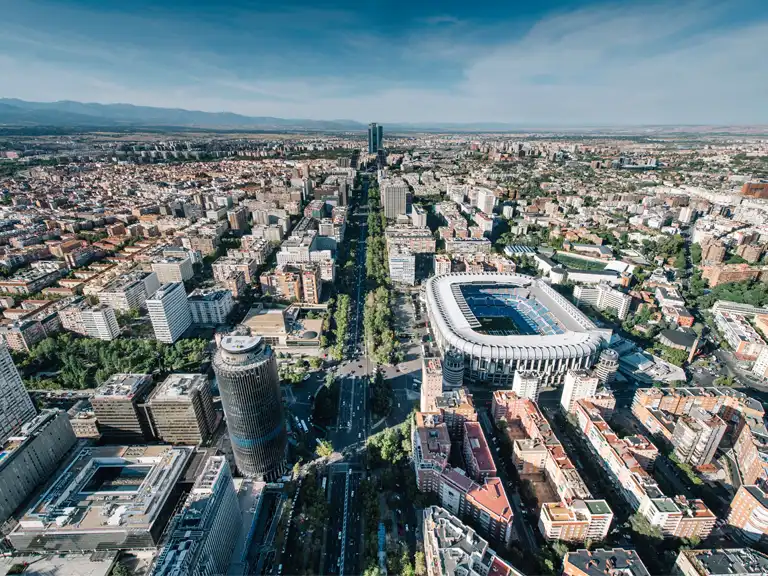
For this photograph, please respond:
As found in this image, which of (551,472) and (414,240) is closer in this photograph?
(551,472)

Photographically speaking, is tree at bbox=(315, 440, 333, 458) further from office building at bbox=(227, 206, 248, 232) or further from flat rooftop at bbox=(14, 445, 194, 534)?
office building at bbox=(227, 206, 248, 232)

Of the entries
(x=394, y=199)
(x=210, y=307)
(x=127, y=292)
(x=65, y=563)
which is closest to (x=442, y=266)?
(x=210, y=307)

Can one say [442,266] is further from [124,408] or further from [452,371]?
[124,408]

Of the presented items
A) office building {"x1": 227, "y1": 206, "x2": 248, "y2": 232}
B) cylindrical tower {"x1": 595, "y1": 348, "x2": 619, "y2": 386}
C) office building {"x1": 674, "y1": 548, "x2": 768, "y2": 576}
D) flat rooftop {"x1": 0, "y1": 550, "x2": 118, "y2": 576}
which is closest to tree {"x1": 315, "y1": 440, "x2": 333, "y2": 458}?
flat rooftop {"x1": 0, "y1": 550, "x2": 118, "y2": 576}

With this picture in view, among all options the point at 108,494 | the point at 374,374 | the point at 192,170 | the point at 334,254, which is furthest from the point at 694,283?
the point at 192,170

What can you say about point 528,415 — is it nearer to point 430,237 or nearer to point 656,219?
point 430,237

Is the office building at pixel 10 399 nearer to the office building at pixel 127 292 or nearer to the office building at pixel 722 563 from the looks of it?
the office building at pixel 127 292
